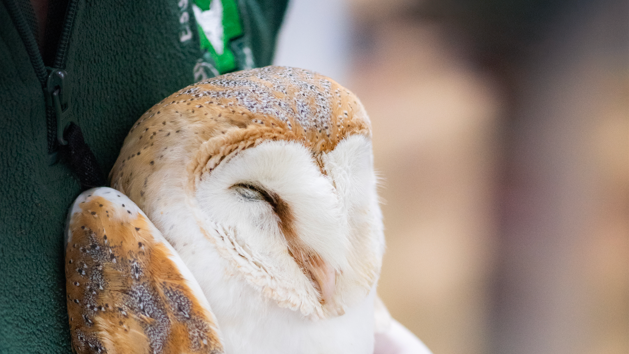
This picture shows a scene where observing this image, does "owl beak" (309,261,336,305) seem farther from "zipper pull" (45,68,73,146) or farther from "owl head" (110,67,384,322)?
"zipper pull" (45,68,73,146)

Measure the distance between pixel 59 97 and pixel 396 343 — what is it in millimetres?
545

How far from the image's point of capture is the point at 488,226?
3.49 ft

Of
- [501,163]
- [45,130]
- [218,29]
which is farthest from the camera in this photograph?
[501,163]

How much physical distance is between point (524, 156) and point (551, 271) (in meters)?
0.35

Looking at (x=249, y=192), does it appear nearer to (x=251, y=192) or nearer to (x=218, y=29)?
(x=251, y=192)

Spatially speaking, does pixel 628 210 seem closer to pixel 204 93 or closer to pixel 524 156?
pixel 524 156

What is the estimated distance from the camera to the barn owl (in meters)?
0.30

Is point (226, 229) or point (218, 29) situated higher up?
point (218, 29)

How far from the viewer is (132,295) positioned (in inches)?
11.7

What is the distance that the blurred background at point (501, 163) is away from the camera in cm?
90

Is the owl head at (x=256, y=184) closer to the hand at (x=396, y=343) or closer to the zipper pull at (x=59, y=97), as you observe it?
the zipper pull at (x=59, y=97)

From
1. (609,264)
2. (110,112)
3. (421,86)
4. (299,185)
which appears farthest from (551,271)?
(110,112)

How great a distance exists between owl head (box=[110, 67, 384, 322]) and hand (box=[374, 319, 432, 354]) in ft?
0.86

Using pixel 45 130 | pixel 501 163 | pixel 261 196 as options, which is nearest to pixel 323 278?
pixel 261 196
